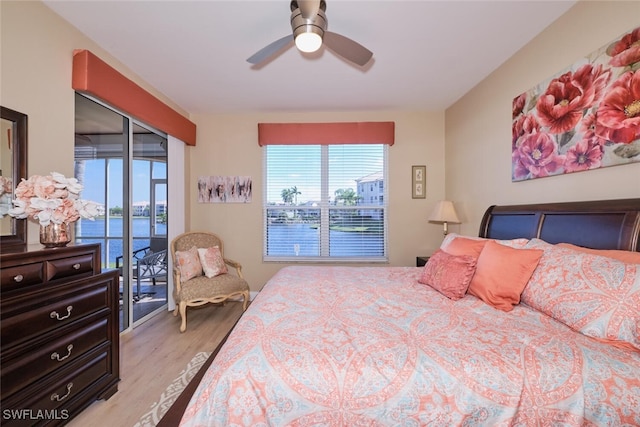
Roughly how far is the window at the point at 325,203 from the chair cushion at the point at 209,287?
29.2 inches

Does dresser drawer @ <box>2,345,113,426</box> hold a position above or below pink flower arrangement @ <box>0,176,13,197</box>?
below

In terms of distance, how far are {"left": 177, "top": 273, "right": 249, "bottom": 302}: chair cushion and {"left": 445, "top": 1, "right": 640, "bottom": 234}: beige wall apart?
2871mm

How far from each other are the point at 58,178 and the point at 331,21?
6.81 ft

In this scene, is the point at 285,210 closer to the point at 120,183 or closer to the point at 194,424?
the point at 120,183

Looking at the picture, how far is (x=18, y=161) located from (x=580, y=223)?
11.6 ft

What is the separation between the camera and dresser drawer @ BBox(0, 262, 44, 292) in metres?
1.23

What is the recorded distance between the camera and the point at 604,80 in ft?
5.18

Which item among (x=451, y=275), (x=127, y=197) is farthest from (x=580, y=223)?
(x=127, y=197)

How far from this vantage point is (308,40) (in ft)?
5.16

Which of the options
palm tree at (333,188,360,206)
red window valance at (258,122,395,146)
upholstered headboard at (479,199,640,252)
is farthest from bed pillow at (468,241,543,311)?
red window valance at (258,122,395,146)

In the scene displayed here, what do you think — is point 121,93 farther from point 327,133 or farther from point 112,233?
point 327,133

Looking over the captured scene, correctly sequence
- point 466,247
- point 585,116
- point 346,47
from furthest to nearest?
point 466,247
point 346,47
point 585,116

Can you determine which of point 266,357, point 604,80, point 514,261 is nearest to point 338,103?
point 604,80

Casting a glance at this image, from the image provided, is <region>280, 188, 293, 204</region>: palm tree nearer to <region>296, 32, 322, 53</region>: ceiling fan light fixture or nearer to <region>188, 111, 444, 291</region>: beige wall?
<region>188, 111, 444, 291</region>: beige wall
